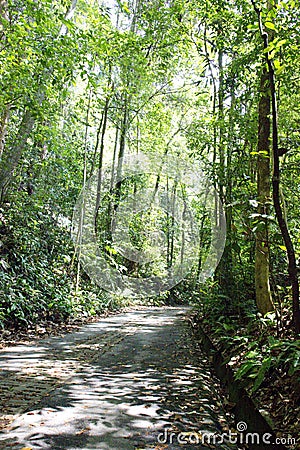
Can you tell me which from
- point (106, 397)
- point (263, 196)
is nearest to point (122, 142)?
point (263, 196)

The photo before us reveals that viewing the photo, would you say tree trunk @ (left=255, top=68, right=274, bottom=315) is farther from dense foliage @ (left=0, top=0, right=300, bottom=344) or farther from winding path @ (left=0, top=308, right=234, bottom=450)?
winding path @ (left=0, top=308, right=234, bottom=450)

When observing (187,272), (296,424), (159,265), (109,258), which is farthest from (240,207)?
(187,272)

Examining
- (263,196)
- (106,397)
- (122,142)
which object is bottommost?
(106,397)

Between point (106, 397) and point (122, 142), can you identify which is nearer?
point (106, 397)

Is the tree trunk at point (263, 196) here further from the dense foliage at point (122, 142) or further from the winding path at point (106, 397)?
the winding path at point (106, 397)

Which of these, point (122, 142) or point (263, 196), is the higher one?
point (122, 142)

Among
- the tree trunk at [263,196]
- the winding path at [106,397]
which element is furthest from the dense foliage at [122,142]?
the winding path at [106,397]

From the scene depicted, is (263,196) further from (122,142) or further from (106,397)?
(122,142)

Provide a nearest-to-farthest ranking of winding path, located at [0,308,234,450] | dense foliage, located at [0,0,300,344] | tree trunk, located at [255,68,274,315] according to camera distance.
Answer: winding path, located at [0,308,234,450]
tree trunk, located at [255,68,274,315]
dense foliage, located at [0,0,300,344]

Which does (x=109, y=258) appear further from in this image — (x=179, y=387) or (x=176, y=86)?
(x=179, y=387)

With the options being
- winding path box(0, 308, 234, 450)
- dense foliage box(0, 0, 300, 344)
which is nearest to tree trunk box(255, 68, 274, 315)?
dense foliage box(0, 0, 300, 344)

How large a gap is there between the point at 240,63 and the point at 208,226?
7832mm

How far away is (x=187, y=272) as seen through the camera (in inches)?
1080

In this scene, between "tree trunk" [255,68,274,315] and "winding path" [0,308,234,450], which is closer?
"winding path" [0,308,234,450]
